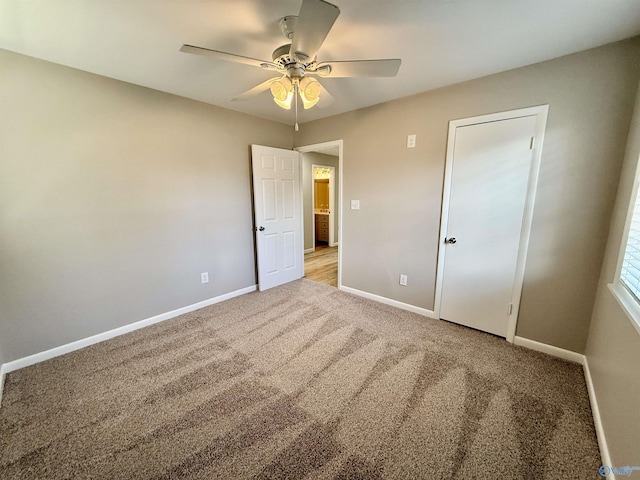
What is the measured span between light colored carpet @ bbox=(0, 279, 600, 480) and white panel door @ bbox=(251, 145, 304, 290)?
1.26 m

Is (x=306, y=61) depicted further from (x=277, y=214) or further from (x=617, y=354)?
(x=617, y=354)

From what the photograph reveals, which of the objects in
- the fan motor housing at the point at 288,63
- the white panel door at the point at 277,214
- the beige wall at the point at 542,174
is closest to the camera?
the fan motor housing at the point at 288,63

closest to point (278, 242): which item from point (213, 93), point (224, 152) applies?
point (224, 152)

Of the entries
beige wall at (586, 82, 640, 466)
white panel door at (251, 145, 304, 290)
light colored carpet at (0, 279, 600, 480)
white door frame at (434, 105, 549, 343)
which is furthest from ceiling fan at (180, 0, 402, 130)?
light colored carpet at (0, 279, 600, 480)

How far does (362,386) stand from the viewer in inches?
68.7

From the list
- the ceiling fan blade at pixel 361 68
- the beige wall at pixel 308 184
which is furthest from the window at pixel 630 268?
the beige wall at pixel 308 184

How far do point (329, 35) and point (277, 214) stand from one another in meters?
2.27

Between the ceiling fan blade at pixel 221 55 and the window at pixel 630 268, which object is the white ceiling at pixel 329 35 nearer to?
the ceiling fan blade at pixel 221 55

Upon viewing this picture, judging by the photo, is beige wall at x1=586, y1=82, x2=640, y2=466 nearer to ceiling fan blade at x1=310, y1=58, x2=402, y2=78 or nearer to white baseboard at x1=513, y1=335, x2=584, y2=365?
white baseboard at x1=513, y1=335, x2=584, y2=365

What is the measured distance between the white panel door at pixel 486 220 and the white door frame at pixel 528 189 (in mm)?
25

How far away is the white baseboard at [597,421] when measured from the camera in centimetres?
123

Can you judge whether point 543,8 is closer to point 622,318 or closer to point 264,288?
point 622,318

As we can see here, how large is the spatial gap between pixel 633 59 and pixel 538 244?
1.31m

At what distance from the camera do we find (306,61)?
1.48 meters
